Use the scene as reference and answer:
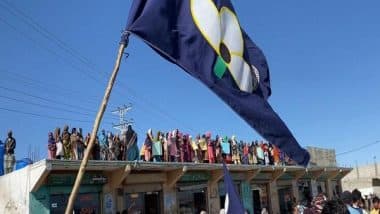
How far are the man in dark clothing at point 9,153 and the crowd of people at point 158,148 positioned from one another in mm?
1341

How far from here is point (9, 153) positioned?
1655cm

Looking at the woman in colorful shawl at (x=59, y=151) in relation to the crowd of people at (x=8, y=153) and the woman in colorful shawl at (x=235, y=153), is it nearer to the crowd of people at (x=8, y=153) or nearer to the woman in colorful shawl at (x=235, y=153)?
the crowd of people at (x=8, y=153)

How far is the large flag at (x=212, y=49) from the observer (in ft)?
17.3

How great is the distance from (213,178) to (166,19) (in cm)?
1735

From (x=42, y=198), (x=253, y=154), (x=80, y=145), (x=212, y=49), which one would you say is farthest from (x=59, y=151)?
(x=253, y=154)

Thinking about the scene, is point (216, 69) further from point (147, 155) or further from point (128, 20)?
point (147, 155)

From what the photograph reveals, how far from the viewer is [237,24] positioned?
255 inches

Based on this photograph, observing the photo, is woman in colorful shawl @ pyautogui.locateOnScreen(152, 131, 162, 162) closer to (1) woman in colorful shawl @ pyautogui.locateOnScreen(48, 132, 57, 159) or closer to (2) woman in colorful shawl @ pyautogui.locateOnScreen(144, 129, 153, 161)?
(2) woman in colorful shawl @ pyautogui.locateOnScreen(144, 129, 153, 161)

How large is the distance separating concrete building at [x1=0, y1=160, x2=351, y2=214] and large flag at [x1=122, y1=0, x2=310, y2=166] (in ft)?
Answer: 30.8

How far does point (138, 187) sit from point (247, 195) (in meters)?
7.57

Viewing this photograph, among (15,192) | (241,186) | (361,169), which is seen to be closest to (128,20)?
(15,192)

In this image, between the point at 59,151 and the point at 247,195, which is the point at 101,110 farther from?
the point at 247,195

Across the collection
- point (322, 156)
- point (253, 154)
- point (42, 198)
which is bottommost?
point (42, 198)

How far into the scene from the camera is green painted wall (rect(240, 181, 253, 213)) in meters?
24.2
